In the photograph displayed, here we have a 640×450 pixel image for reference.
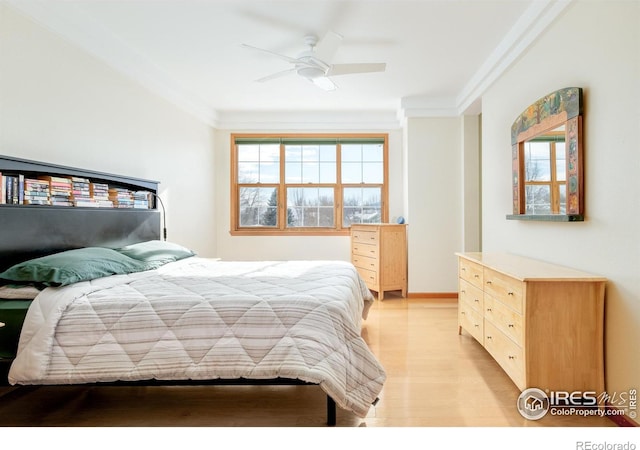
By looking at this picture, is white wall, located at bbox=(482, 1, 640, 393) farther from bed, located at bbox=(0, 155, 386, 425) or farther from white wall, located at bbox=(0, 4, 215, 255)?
white wall, located at bbox=(0, 4, 215, 255)

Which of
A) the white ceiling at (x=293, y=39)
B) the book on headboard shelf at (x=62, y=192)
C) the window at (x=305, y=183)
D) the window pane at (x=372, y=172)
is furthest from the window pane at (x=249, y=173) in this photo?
the book on headboard shelf at (x=62, y=192)

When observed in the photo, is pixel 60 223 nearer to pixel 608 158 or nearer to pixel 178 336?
pixel 178 336

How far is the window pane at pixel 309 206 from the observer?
550 cm

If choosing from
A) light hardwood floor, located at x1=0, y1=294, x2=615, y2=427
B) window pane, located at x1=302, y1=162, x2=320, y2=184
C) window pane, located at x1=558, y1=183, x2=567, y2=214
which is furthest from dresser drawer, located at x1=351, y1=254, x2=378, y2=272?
window pane, located at x1=558, y1=183, x2=567, y2=214

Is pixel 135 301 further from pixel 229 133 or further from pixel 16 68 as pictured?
pixel 229 133

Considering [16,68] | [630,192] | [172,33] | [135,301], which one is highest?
[172,33]

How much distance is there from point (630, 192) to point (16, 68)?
11.8 ft

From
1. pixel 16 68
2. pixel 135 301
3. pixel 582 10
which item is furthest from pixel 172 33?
pixel 582 10

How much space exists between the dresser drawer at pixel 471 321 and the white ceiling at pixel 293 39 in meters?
2.13

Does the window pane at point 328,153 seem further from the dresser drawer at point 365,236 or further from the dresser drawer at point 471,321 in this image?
the dresser drawer at point 471,321
